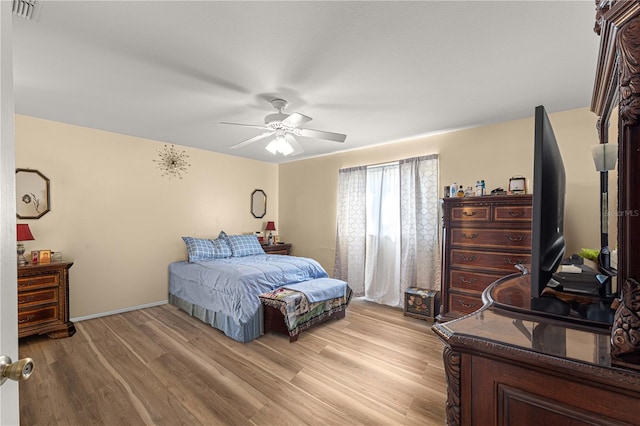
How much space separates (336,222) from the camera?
4930mm

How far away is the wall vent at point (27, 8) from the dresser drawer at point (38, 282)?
8.49 ft

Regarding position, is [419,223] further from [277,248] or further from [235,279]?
[277,248]

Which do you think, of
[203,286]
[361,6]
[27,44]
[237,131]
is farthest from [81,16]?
[203,286]

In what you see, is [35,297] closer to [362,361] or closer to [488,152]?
[362,361]

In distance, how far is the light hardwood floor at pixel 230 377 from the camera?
73.4 inches

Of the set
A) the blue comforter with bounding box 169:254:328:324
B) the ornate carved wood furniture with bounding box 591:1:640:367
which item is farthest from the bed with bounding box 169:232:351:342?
the ornate carved wood furniture with bounding box 591:1:640:367

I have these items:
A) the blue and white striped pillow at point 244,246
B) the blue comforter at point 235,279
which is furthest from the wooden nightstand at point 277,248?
the blue comforter at point 235,279

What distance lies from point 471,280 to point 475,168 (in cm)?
140

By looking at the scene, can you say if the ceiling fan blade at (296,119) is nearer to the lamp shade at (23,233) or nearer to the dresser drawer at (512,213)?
the dresser drawer at (512,213)

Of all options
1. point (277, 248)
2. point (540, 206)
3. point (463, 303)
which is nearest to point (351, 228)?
point (277, 248)

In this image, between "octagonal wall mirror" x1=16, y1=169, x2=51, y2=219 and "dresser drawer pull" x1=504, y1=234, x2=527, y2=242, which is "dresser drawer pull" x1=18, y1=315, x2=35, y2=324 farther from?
"dresser drawer pull" x1=504, y1=234, x2=527, y2=242

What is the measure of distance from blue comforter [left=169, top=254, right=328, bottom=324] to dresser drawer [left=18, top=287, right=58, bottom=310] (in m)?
1.30

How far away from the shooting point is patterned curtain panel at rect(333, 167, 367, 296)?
14.9 feet

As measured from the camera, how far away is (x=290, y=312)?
9.42 feet
